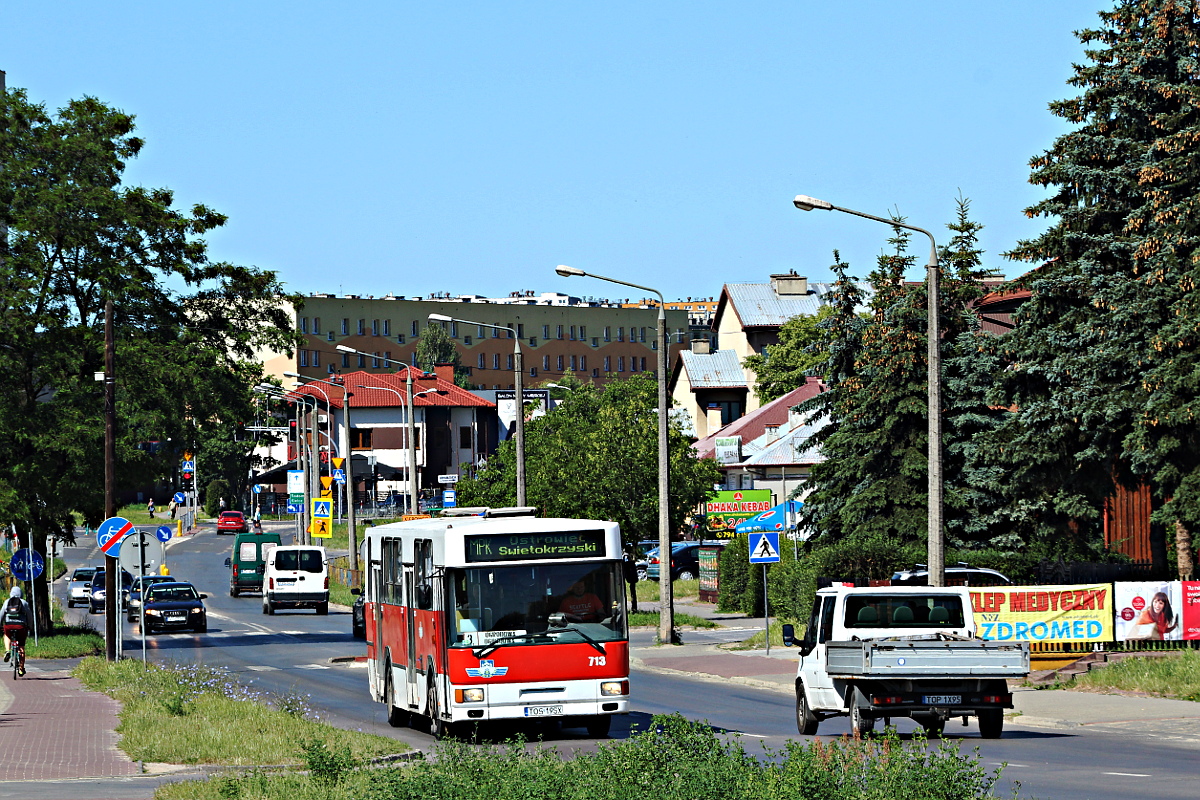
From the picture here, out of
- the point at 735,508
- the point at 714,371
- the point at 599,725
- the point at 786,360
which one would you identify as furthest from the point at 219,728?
the point at 714,371

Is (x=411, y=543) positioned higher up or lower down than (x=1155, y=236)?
lower down

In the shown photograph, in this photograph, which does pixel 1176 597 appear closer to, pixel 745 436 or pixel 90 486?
pixel 90 486

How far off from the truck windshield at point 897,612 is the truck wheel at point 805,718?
3.67 ft

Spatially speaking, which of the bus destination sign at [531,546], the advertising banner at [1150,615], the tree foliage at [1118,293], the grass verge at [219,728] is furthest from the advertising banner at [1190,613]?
the grass verge at [219,728]

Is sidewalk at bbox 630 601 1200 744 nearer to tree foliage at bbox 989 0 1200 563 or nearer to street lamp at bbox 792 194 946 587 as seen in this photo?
street lamp at bbox 792 194 946 587

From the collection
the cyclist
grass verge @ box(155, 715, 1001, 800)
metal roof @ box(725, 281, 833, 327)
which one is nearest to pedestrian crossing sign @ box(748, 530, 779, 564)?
the cyclist

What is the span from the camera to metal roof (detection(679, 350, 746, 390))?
358 ft

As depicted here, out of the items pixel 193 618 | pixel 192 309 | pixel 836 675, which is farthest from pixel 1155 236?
pixel 193 618

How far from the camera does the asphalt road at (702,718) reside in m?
15.6

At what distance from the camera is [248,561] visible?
72438 millimetres

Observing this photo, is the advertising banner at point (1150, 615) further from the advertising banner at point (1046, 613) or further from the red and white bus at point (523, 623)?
the red and white bus at point (523, 623)

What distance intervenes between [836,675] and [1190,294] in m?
19.3

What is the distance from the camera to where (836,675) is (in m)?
18.7

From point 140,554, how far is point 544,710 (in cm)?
1137
